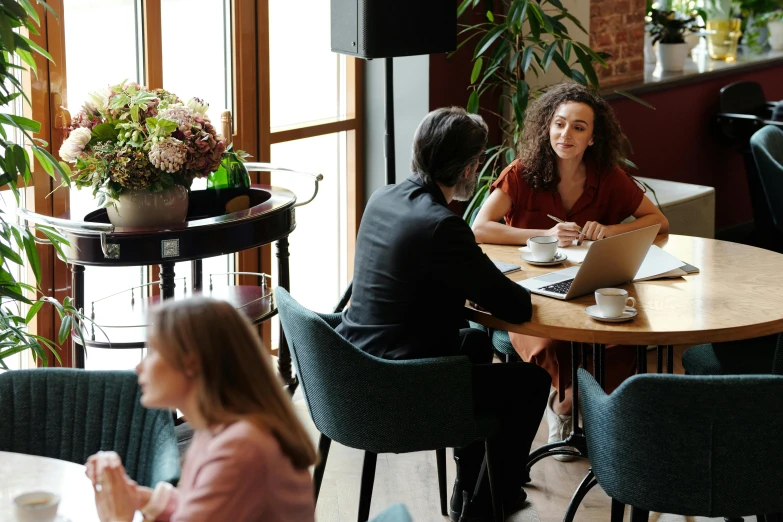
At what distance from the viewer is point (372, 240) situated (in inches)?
111

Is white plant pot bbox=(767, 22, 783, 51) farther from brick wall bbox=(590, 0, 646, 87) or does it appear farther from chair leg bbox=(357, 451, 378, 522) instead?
chair leg bbox=(357, 451, 378, 522)

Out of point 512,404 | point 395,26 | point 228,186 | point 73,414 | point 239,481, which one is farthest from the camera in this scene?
point 395,26

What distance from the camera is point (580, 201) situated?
363cm

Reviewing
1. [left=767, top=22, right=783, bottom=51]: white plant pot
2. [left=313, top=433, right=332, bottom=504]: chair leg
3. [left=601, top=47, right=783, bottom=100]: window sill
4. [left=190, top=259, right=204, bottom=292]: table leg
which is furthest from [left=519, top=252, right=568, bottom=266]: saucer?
[left=767, top=22, right=783, bottom=51]: white plant pot

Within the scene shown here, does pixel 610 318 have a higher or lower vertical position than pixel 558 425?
higher

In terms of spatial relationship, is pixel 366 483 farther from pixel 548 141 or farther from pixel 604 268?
pixel 548 141

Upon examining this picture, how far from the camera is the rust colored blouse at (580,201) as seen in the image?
11.9 ft

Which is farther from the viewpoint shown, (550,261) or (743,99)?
(743,99)

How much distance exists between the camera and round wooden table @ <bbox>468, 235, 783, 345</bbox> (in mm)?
2605

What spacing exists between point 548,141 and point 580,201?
0.24 meters

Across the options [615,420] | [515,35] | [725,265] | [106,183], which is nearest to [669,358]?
[725,265]

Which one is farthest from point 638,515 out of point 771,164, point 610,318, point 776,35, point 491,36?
point 776,35

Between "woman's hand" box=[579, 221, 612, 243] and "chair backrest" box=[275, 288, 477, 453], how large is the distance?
3.05 feet

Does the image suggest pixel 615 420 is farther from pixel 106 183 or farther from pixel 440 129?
pixel 106 183
